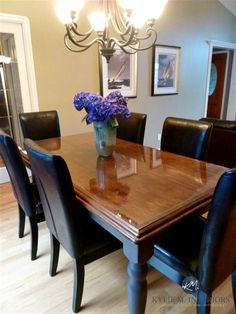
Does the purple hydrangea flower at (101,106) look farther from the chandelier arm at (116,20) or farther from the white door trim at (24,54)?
the white door trim at (24,54)

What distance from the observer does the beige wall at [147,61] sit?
301 centimetres

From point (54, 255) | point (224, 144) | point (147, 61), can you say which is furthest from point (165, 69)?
point (54, 255)

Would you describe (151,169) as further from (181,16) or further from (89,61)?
(181,16)

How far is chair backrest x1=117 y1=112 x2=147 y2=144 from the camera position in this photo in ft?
7.66

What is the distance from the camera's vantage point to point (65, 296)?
1.54m

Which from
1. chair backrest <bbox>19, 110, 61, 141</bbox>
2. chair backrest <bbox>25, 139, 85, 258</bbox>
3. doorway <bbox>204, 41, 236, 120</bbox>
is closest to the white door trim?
chair backrest <bbox>19, 110, 61, 141</bbox>

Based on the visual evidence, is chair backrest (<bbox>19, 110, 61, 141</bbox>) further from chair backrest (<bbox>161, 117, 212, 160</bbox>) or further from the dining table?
chair backrest (<bbox>161, 117, 212, 160</bbox>)

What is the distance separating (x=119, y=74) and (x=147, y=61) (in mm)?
643

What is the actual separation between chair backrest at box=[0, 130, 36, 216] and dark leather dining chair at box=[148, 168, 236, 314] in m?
0.90

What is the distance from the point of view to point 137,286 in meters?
1.06

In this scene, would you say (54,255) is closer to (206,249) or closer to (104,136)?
(104,136)

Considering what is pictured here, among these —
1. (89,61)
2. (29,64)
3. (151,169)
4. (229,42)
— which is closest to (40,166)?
(151,169)

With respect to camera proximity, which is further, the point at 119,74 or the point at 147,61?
the point at 147,61

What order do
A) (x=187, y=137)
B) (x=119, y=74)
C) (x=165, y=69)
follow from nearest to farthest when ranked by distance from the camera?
(x=187, y=137) → (x=119, y=74) → (x=165, y=69)
